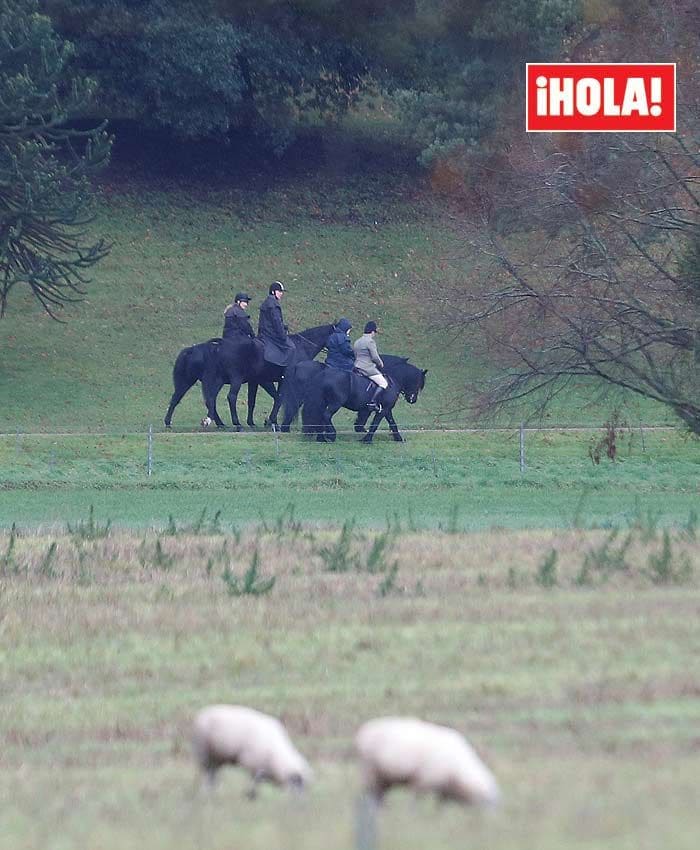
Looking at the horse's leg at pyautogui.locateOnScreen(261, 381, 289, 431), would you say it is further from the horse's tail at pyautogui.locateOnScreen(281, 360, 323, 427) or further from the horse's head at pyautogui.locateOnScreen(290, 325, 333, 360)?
the horse's head at pyautogui.locateOnScreen(290, 325, 333, 360)

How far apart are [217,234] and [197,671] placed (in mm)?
37400

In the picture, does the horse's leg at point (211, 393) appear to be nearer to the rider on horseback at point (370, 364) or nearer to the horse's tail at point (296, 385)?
the horse's tail at point (296, 385)

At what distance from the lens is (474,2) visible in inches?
1716

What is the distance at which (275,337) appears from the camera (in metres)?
30.8

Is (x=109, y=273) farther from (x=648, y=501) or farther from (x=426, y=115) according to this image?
(x=648, y=501)

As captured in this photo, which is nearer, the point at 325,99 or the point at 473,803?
the point at 473,803

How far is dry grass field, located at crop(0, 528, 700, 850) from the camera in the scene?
5.73 meters

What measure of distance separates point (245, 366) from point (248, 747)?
2536cm

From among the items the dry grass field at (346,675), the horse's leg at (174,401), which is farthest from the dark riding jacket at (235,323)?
the dry grass field at (346,675)

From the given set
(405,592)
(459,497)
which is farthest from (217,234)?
(405,592)

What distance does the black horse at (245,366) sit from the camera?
101ft

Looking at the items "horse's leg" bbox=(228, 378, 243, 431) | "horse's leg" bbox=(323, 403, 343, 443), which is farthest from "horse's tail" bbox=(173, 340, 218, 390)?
"horse's leg" bbox=(323, 403, 343, 443)

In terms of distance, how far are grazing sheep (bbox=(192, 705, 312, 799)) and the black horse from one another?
24.7 m

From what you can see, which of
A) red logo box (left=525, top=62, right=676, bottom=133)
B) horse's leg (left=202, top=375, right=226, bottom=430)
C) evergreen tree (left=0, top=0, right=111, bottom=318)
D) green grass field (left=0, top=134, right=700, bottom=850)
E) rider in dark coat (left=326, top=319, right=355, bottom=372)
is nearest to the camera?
green grass field (left=0, top=134, right=700, bottom=850)
